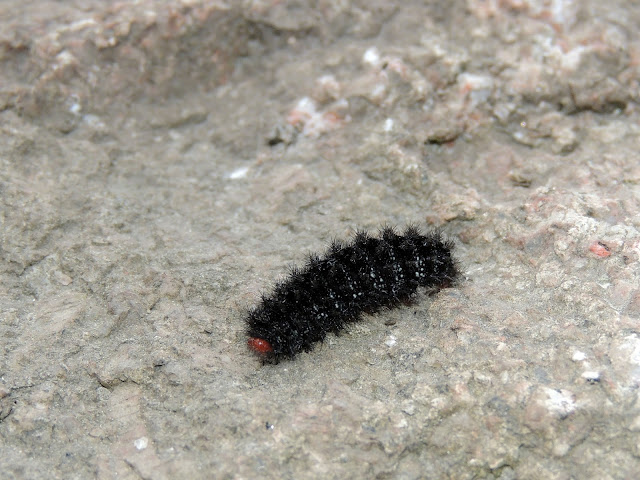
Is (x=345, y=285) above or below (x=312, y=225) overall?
above

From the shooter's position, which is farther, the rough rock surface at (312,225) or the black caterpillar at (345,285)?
the black caterpillar at (345,285)

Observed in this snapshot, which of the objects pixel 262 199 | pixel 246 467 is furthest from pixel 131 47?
pixel 246 467

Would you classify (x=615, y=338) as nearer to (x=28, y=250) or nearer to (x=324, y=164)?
(x=324, y=164)

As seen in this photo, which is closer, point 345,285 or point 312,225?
point 345,285

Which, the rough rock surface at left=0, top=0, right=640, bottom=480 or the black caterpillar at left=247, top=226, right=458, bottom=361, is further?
the black caterpillar at left=247, top=226, right=458, bottom=361
